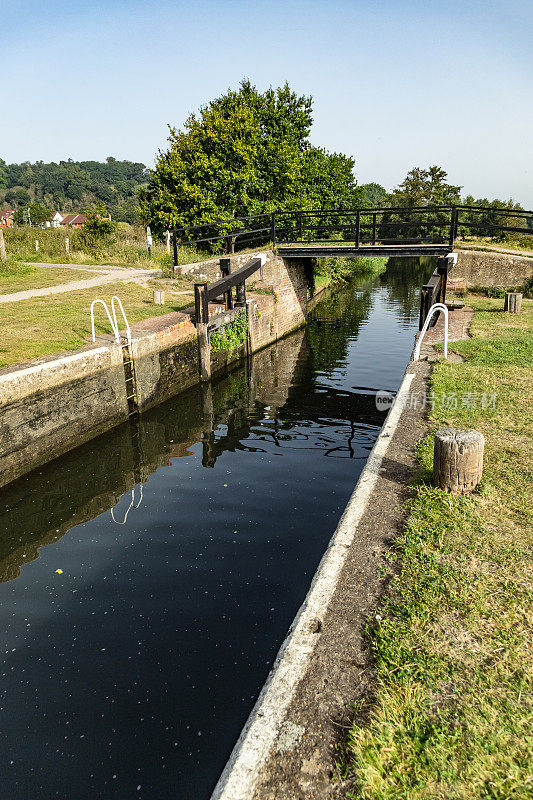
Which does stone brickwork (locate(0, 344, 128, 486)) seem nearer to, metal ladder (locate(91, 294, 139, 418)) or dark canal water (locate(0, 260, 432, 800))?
metal ladder (locate(91, 294, 139, 418))

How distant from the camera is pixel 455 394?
6844mm

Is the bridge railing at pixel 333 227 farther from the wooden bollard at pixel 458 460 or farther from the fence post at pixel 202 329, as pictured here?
the wooden bollard at pixel 458 460

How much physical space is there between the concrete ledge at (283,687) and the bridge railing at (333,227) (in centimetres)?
1155

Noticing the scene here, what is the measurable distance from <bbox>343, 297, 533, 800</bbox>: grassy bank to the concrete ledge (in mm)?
356

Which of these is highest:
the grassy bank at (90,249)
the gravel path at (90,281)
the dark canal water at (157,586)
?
the grassy bank at (90,249)

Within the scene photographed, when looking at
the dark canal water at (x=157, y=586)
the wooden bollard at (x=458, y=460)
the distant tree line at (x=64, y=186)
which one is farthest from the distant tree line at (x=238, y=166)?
the distant tree line at (x=64, y=186)

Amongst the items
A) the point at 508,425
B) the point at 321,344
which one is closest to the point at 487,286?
the point at 321,344

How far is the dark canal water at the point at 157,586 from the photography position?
10.9 ft

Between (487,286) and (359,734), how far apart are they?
53.1 feet

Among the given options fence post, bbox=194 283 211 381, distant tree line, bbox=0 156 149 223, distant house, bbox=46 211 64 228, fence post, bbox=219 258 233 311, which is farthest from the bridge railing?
distant tree line, bbox=0 156 149 223

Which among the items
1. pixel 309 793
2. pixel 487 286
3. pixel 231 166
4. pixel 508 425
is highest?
pixel 231 166

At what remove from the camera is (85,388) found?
8.40 meters

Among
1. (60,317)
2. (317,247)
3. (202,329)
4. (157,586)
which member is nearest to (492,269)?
(317,247)

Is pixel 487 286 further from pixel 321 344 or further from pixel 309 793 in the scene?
pixel 309 793
